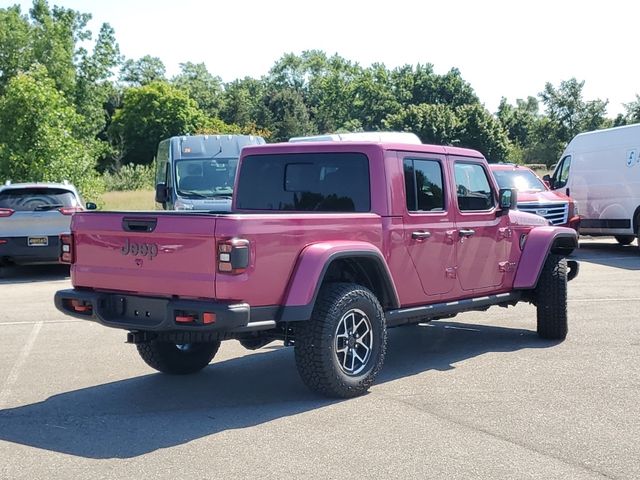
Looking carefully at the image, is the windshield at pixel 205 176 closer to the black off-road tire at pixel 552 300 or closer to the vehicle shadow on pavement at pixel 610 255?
the vehicle shadow on pavement at pixel 610 255

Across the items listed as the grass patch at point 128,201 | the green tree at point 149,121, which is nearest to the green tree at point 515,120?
the green tree at point 149,121

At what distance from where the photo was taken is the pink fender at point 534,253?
820 cm

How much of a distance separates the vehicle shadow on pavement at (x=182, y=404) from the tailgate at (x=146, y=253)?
899 millimetres

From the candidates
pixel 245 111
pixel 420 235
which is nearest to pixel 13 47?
pixel 245 111

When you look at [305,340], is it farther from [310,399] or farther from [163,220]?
[163,220]

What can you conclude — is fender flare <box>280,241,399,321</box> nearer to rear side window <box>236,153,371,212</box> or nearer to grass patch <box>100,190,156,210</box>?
rear side window <box>236,153,371,212</box>

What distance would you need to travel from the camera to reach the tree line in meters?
24.0

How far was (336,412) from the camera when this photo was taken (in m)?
5.85

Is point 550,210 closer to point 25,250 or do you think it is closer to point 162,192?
point 162,192

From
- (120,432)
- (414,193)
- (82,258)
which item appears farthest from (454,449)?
(82,258)

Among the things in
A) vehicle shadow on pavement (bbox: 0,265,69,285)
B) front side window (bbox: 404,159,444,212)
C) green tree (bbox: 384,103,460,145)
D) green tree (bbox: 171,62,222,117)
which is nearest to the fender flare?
front side window (bbox: 404,159,444,212)

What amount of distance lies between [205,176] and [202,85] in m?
91.3

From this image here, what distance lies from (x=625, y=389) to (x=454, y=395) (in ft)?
4.41

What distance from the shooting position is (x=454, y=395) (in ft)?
20.6
